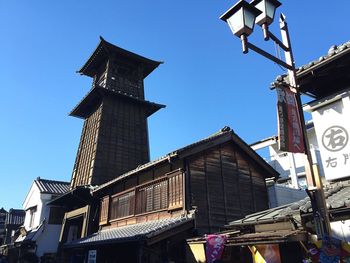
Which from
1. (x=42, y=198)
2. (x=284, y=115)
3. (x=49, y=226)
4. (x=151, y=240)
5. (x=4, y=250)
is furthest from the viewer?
(x=4, y=250)

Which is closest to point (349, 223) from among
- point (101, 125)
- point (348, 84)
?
point (348, 84)

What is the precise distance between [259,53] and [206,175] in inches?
414

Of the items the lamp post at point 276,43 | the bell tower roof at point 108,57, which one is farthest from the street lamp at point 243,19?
the bell tower roof at point 108,57

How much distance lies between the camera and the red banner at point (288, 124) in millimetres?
6199

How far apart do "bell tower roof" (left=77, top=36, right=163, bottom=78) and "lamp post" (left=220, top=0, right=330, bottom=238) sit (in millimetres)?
26700

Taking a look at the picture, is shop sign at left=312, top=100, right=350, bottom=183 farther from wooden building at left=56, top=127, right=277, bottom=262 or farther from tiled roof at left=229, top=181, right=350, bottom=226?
wooden building at left=56, top=127, right=277, bottom=262

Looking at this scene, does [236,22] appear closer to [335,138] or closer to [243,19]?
[243,19]

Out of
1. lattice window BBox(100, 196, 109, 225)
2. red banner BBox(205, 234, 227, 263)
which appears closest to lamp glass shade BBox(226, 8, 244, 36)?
red banner BBox(205, 234, 227, 263)

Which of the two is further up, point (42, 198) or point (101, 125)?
point (101, 125)

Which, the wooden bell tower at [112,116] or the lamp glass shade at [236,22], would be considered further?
the wooden bell tower at [112,116]

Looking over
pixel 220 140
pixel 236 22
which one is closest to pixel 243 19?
pixel 236 22

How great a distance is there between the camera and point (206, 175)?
16.3 m

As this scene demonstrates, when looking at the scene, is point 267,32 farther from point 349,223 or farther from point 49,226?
point 49,226

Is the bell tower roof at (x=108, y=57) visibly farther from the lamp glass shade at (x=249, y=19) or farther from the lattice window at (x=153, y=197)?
the lamp glass shade at (x=249, y=19)
